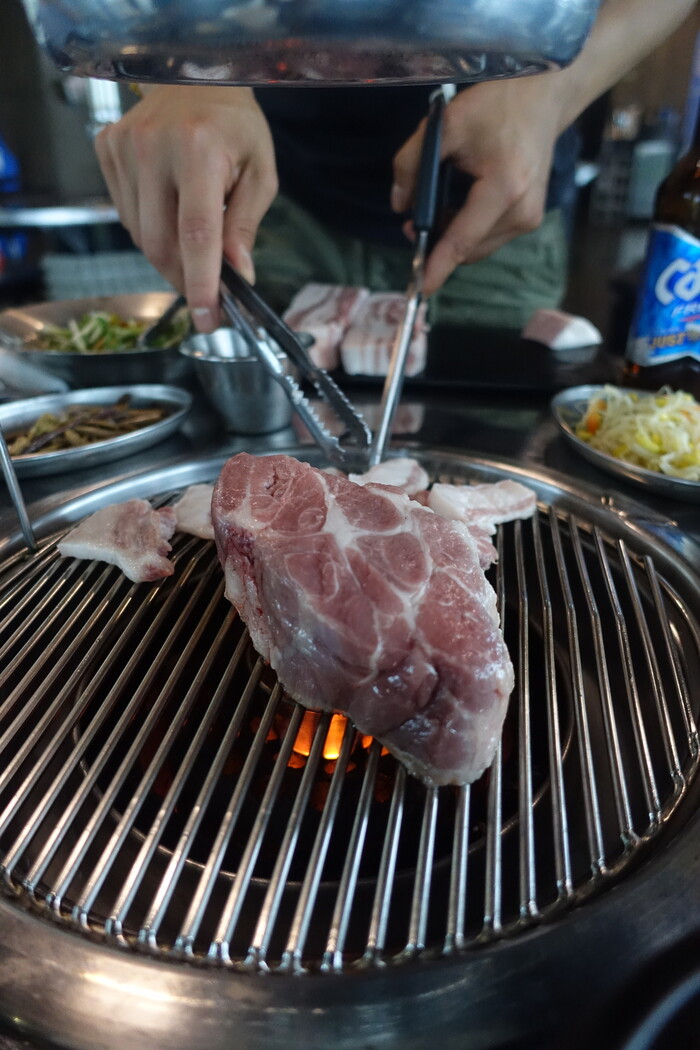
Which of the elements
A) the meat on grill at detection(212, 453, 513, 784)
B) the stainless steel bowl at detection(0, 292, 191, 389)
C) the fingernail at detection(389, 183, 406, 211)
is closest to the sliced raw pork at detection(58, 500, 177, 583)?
the meat on grill at detection(212, 453, 513, 784)

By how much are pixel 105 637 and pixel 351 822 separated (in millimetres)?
744

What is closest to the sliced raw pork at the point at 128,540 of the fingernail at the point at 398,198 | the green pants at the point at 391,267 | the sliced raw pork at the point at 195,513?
the sliced raw pork at the point at 195,513

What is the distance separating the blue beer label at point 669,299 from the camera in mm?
2486

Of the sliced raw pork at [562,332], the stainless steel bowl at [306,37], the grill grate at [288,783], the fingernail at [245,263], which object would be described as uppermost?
the stainless steel bowl at [306,37]

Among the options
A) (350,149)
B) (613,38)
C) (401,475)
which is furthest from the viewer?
(350,149)

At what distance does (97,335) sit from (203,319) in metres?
1.41

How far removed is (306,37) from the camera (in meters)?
0.87

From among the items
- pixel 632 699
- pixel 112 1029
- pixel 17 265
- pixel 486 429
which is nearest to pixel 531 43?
pixel 632 699

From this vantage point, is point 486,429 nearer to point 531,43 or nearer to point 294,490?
point 294,490

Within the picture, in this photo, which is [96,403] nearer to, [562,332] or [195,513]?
[195,513]

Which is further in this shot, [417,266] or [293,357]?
[417,266]

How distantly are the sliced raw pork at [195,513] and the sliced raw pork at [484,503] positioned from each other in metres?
0.67

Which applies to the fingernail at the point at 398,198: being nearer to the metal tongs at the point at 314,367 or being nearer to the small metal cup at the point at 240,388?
the metal tongs at the point at 314,367

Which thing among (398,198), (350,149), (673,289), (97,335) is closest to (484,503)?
(673,289)
